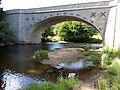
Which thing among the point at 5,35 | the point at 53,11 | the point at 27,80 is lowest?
the point at 27,80

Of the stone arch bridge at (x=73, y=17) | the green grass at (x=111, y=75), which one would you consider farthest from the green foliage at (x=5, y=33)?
the green grass at (x=111, y=75)

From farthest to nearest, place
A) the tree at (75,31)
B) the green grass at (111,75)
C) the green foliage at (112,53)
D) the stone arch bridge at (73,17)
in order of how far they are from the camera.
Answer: the tree at (75,31)
the stone arch bridge at (73,17)
the green foliage at (112,53)
the green grass at (111,75)

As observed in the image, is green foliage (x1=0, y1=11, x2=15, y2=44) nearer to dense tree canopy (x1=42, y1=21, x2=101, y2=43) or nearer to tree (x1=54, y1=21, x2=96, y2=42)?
dense tree canopy (x1=42, y1=21, x2=101, y2=43)

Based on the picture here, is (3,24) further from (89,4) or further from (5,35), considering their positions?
(89,4)

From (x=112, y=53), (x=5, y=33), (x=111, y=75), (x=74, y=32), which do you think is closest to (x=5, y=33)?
(x=5, y=33)

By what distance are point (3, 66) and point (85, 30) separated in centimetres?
2538

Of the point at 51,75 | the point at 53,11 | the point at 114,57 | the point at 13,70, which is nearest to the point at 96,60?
the point at 114,57

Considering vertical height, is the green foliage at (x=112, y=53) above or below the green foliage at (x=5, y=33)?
below

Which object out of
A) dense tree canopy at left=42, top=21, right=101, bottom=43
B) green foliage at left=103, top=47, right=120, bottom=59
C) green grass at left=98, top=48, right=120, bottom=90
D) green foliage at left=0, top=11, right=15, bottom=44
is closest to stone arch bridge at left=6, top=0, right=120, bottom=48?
green foliage at left=0, top=11, right=15, bottom=44

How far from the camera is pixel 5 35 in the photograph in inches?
1078

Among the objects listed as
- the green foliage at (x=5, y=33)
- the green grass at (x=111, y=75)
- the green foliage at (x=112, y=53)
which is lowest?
the green grass at (x=111, y=75)

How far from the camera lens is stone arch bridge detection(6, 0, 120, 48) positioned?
68.4 feet

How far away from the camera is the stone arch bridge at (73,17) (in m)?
20.8

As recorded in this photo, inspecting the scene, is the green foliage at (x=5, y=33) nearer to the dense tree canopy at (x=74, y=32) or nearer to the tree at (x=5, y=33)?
the tree at (x=5, y=33)
